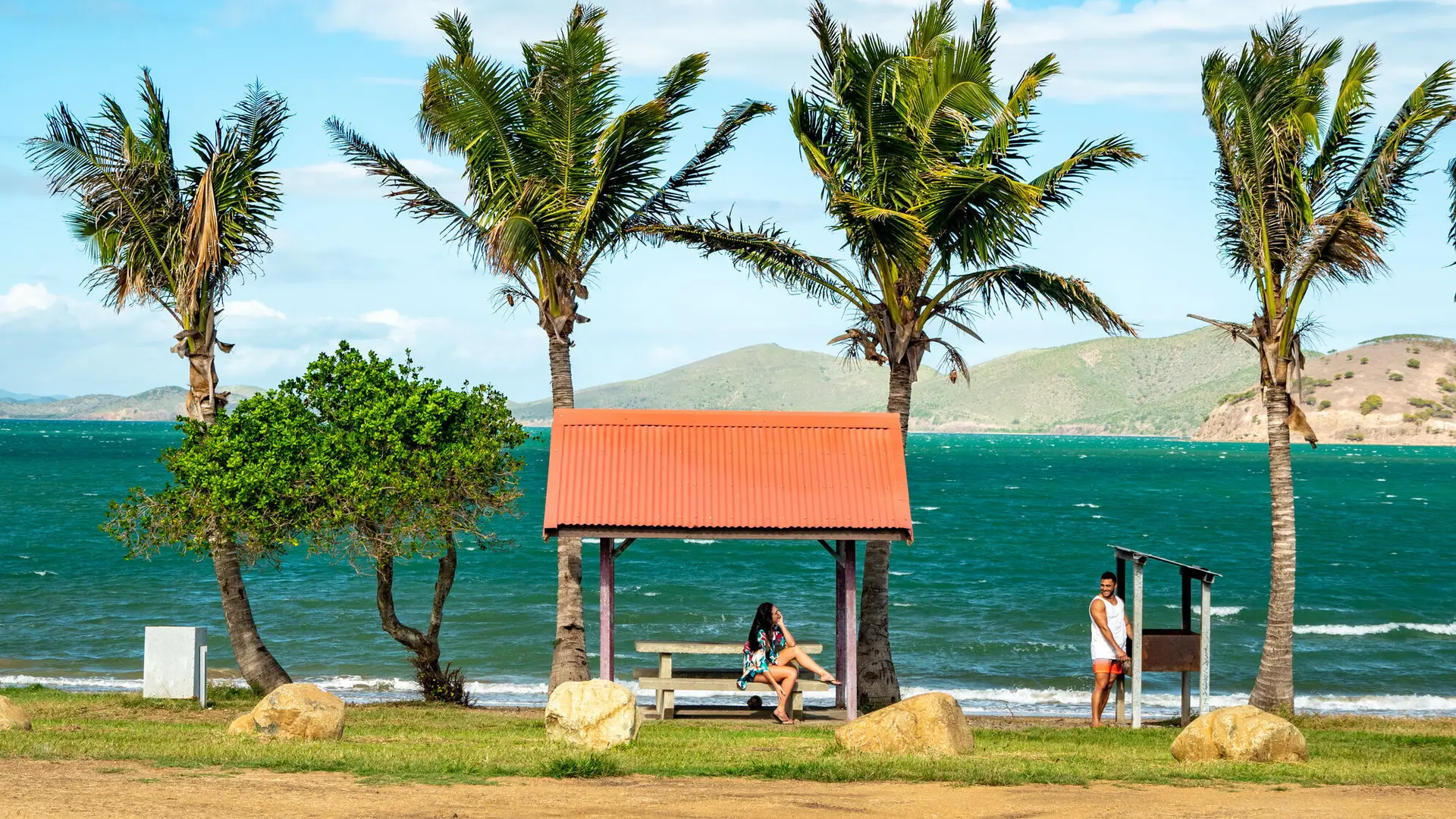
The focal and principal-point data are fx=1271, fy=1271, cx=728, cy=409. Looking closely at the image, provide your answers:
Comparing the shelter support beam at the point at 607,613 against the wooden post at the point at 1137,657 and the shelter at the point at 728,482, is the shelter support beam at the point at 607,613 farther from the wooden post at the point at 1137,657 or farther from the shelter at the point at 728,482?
the wooden post at the point at 1137,657

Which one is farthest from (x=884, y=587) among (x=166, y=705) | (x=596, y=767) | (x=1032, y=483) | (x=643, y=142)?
→ (x=1032, y=483)

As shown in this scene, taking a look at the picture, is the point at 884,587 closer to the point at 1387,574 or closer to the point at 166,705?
the point at 166,705

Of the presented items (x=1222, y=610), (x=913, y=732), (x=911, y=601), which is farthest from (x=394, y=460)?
(x=1222, y=610)

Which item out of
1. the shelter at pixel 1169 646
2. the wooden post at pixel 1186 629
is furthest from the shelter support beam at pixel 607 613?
the wooden post at pixel 1186 629

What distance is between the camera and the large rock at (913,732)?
39.2 ft

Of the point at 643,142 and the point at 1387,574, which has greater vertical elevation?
the point at 643,142

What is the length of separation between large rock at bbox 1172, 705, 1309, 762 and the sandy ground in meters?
1.36

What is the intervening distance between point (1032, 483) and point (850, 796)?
10763 cm

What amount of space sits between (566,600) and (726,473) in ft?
15.0

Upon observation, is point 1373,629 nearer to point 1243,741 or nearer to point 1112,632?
point 1112,632

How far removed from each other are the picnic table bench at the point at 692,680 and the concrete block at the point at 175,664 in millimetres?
6014

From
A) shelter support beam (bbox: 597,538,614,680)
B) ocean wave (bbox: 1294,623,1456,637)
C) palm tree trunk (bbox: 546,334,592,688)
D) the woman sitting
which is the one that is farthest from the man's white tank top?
ocean wave (bbox: 1294,623,1456,637)

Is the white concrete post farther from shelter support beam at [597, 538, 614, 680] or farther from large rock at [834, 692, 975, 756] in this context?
large rock at [834, 692, 975, 756]

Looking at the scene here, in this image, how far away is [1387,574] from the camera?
163 ft
